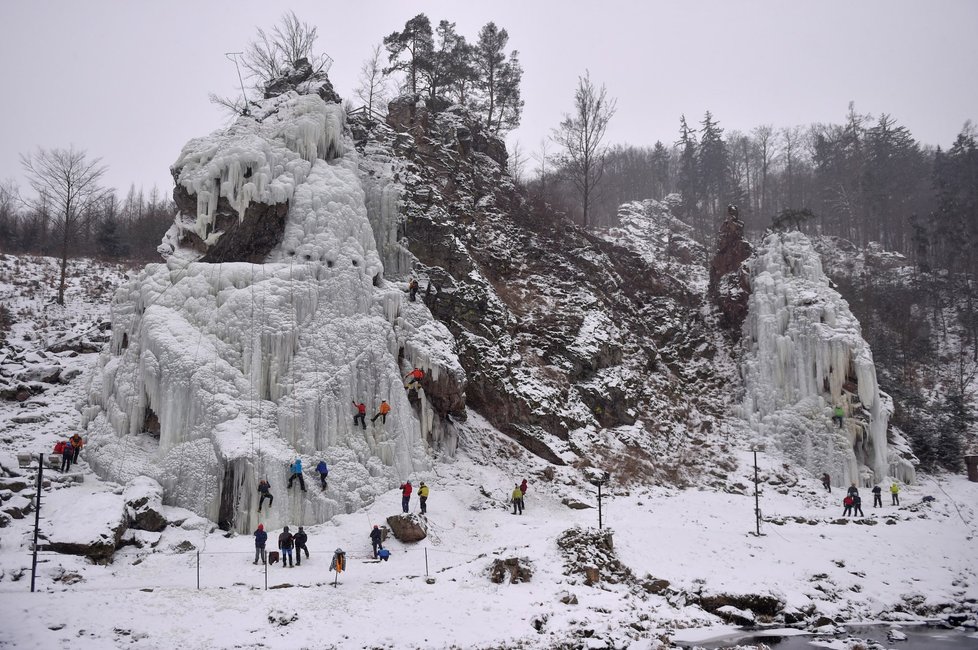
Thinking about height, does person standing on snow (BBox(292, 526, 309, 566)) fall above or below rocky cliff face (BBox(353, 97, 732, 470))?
below

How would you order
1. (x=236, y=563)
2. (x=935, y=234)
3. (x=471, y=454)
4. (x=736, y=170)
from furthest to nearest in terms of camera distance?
(x=736, y=170)
(x=935, y=234)
(x=471, y=454)
(x=236, y=563)

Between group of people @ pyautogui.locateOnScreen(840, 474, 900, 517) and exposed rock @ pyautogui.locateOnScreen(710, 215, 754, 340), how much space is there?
403 inches

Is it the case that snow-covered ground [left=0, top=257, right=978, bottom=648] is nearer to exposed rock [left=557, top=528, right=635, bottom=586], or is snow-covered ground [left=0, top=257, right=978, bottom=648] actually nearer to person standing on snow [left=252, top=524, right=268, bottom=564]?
exposed rock [left=557, top=528, right=635, bottom=586]

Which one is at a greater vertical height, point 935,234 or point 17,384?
point 935,234

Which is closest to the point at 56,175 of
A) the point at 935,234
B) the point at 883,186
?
the point at 935,234

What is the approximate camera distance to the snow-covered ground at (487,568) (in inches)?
486

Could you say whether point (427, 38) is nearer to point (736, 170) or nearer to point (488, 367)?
point (488, 367)

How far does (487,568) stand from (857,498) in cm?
1473

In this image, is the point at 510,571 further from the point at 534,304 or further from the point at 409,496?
the point at 534,304

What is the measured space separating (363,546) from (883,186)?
5242cm

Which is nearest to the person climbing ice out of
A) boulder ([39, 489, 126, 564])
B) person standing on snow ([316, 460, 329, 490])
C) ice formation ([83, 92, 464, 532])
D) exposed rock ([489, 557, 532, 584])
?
ice formation ([83, 92, 464, 532])

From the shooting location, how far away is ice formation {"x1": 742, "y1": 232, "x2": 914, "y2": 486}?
84.9 ft

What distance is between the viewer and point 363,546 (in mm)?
16922

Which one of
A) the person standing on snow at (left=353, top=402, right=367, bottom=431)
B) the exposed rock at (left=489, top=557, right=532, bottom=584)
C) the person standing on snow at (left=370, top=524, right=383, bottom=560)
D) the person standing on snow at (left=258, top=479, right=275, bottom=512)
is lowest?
the exposed rock at (left=489, top=557, right=532, bottom=584)
